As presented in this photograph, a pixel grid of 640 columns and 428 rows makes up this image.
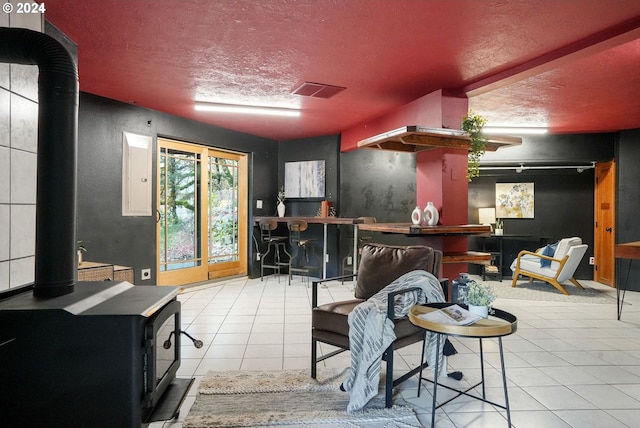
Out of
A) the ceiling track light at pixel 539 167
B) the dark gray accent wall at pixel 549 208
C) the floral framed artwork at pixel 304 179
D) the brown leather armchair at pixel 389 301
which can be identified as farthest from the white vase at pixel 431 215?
the dark gray accent wall at pixel 549 208

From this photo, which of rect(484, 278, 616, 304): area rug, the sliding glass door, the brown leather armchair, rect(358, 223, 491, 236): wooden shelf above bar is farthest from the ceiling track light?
the brown leather armchair

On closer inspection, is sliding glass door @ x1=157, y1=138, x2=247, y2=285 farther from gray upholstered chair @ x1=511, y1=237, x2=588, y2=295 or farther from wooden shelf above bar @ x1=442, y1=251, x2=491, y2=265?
gray upholstered chair @ x1=511, y1=237, x2=588, y2=295

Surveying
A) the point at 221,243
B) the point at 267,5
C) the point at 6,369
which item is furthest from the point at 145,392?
the point at 221,243

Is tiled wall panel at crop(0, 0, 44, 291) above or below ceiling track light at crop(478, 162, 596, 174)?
below

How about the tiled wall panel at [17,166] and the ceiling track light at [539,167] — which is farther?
the ceiling track light at [539,167]

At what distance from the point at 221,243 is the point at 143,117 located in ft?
7.79

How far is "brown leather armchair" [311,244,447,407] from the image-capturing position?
7.99 feet

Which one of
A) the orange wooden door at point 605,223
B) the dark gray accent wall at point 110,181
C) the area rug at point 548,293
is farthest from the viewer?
the orange wooden door at point 605,223

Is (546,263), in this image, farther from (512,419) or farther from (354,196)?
(512,419)

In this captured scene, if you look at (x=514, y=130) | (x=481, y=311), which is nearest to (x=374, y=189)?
(x=514, y=130)

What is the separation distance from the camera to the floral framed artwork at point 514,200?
7.39 meters

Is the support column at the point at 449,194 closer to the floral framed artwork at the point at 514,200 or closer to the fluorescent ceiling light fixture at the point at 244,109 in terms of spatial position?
the fluorescent ceiling light fixture at the point at 244,109

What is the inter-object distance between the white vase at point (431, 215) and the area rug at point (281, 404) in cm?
192

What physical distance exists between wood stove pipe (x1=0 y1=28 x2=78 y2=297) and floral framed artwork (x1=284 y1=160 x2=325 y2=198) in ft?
16.9
